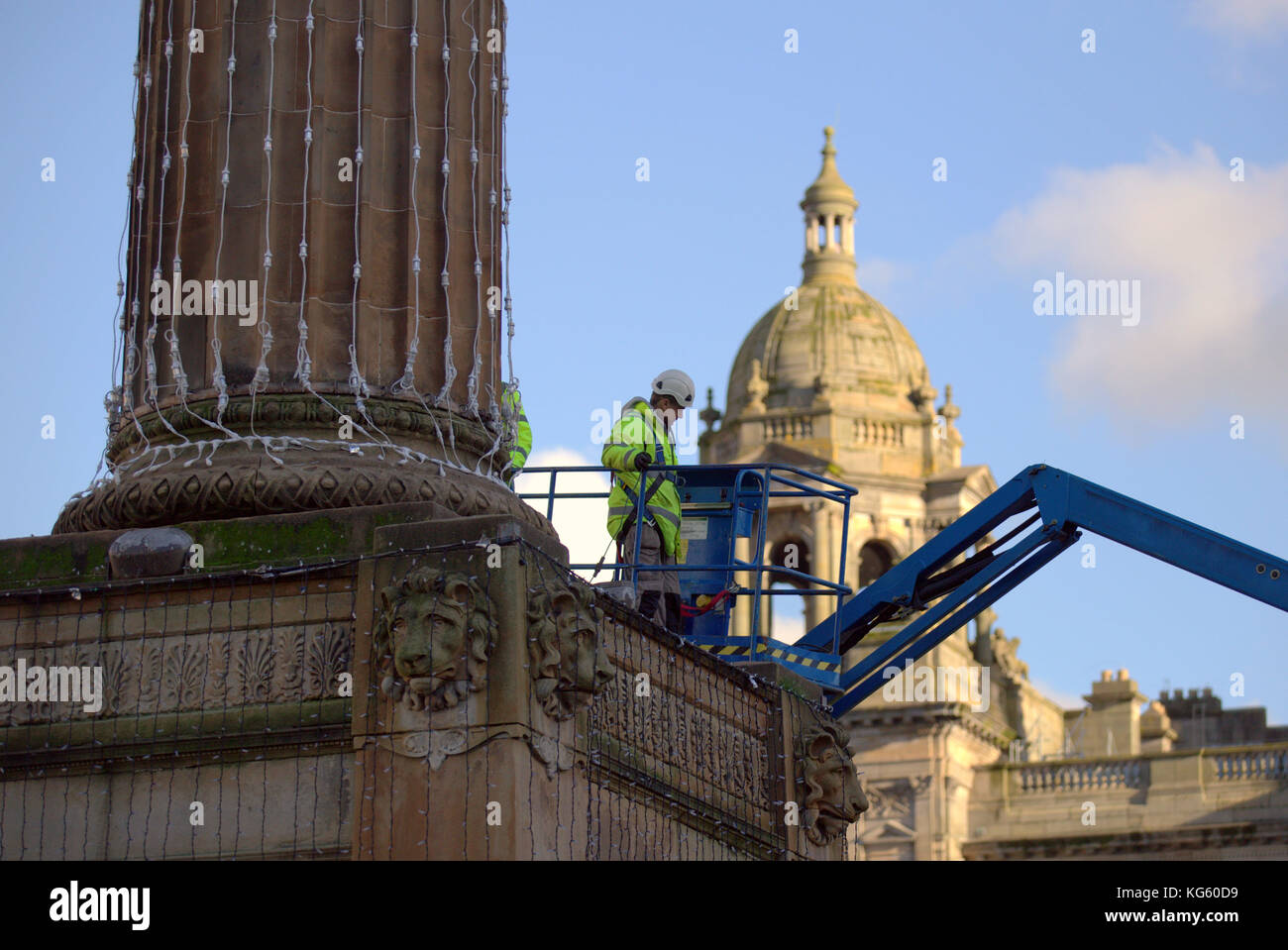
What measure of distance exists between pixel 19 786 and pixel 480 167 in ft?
15.2

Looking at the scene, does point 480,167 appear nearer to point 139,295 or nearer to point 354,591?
point 139,295

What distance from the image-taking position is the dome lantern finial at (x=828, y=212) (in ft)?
242

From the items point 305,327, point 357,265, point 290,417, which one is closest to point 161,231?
point 305,327

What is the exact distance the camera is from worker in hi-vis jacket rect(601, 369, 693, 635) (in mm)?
19797

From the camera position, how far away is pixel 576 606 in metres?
15.0

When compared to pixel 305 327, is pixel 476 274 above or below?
above

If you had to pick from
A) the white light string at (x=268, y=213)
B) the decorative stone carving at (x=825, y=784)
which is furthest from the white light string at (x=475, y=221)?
the decorative stone carving at (x=825, y=784)

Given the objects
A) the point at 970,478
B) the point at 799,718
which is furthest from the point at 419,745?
the point at 970,478

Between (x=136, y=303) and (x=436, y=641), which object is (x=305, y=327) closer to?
(x=136, y=303)

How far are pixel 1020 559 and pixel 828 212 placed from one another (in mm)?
52812

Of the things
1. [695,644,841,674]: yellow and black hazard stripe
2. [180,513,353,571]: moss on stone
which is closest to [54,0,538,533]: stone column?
[180,513,353,571]: moss on stone

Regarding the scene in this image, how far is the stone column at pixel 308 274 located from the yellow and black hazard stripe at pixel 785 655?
4061 millimetres

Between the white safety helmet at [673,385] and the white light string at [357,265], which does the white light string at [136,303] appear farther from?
the white safety helmet at [673,385]

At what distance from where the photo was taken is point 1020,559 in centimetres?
2272
